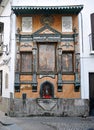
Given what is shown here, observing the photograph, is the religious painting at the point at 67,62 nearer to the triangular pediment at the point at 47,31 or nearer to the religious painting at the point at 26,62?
the triangular pediment at the point at 47,31

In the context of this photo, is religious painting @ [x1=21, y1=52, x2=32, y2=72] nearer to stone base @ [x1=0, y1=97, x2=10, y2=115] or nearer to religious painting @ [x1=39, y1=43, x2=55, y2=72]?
religious painting @ [x1=39, y1=43, x2=55, y2=72]

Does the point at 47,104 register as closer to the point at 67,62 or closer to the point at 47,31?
the point at 67,62

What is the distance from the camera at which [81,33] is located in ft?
58.5

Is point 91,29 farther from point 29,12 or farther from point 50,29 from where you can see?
point 29,12

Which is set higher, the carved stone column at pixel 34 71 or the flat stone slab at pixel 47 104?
the carved stone column at pixel 34 71

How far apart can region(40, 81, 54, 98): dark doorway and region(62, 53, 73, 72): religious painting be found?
45.8 inches

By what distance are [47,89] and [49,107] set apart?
1023 millimetres

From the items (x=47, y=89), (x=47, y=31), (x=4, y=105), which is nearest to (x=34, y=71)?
(x=47, y=89)

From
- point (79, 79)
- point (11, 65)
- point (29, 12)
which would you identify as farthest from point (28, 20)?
point (79, 79)

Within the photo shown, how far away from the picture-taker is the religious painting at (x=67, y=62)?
1767 centimetres

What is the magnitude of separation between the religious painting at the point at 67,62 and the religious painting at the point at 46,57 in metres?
0.57

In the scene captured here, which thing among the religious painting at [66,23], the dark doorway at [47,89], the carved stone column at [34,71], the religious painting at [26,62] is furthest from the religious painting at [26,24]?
the dark doorway at [47,89]

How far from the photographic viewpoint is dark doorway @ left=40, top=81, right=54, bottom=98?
57.0 ft

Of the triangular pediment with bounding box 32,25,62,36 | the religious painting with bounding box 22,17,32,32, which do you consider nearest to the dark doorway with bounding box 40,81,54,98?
the triangular pediment with bounding box 32,25,62,36
